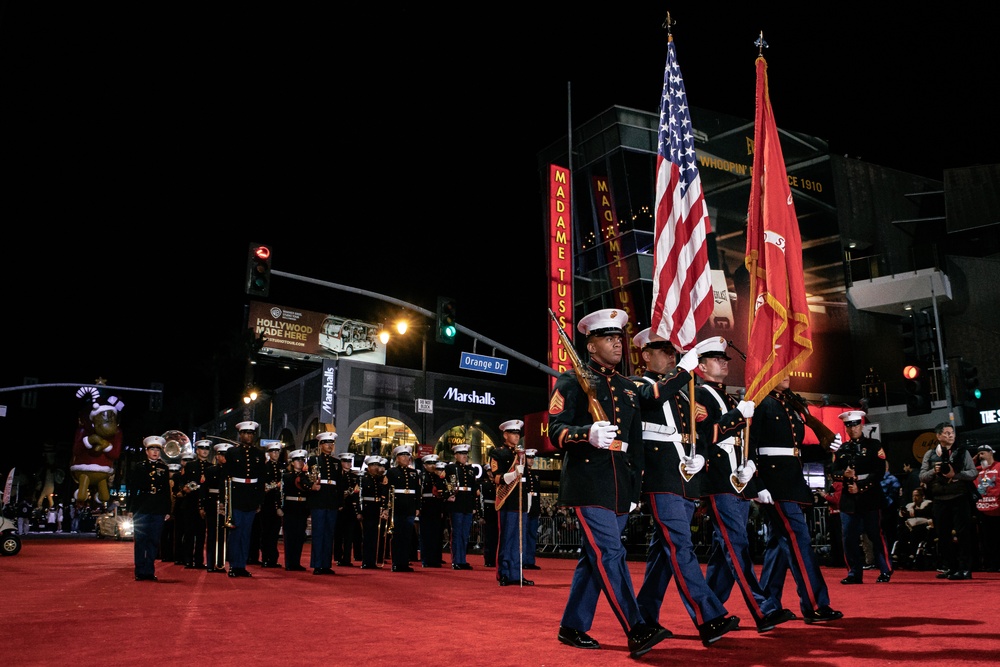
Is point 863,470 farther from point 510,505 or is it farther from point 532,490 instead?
point 532,490

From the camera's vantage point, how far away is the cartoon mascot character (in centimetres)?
4062

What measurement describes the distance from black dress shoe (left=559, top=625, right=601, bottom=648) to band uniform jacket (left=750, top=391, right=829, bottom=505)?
8.24 feet

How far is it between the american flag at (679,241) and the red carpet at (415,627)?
279 cm

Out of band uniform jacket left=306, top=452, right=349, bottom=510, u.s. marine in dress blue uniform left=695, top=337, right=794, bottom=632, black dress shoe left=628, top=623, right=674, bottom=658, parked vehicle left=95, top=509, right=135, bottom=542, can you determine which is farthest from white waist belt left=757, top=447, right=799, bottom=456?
parked vehicle left=95, top=509, right=135, bottom=542

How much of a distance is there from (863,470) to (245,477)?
9.08 m

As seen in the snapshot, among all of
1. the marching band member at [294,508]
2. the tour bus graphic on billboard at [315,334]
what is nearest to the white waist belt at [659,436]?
the marching band member at [294,508]

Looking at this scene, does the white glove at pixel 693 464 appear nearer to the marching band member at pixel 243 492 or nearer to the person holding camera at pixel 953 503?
the person holding camera at pixel 953 503

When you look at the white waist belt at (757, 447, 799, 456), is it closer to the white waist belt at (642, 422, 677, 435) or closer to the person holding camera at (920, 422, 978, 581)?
the white waist belt at (642, 422, 677, 435)

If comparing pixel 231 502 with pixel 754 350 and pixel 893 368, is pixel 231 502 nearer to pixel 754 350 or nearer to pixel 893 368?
pixel 754 350

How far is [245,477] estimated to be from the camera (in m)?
13.6

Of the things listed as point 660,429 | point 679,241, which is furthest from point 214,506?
point 660,429

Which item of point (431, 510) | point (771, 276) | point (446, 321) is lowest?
point (431, 510)

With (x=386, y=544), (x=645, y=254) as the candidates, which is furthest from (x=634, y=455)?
(x=645, y=254)

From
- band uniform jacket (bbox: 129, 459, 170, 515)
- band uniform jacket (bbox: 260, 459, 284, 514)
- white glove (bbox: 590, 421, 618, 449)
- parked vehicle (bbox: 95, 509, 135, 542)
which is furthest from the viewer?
parked vehicle (bbox: 95, 509, 135, 542)
